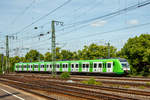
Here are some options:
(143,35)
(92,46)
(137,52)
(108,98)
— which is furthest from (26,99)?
(92,46)

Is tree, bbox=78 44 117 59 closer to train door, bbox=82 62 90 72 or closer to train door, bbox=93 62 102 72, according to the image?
train door, bbox=82 62 90 72

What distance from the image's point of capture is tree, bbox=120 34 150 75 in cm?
3911

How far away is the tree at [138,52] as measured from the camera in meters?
39.1

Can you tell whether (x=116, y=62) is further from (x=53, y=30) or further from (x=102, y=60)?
(x=53, y=30)

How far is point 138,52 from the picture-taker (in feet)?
129

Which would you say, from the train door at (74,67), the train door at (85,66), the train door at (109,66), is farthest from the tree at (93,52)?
the train door at (109,66)

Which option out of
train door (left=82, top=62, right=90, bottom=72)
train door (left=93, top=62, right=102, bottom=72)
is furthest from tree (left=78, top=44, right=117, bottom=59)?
train door (left=93, top=62, right=102, bottom=72)

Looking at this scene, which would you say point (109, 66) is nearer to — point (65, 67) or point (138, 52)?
point (138, 52)

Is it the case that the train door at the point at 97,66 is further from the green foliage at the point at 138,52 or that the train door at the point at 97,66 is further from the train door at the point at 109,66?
the green foliage at the point at 138,52

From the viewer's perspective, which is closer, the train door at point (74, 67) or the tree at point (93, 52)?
the train door at point (74, 67)

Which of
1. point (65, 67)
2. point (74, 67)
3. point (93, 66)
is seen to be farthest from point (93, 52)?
point (93, 66)

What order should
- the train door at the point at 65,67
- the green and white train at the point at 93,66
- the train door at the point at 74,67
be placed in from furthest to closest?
the train door at the point at 65,67 < the train door at the point at 74,67 < the green and white train at the point at 93,66

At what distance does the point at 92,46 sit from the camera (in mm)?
65125

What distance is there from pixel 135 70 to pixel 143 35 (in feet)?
23.6
